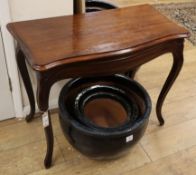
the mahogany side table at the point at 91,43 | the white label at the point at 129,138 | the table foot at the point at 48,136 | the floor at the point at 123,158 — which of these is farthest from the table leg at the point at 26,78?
the white label at the point at 129,138

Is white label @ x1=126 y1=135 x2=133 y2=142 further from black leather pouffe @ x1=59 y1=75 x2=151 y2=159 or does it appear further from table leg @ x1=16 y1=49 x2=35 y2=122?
table leg @ x1=16 y1=49 x2=35 y2=122

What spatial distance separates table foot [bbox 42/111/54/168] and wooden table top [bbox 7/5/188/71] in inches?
10.5

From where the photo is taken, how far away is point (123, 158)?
4.59 ft

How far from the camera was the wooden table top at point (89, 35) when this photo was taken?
37.3 inches

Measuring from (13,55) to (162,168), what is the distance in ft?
3.06

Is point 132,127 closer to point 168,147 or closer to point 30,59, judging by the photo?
point 168,147

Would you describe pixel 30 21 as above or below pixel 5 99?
above

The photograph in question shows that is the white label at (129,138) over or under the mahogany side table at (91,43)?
under

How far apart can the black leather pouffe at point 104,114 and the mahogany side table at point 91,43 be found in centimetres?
14

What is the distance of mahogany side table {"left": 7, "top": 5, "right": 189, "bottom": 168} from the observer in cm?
95

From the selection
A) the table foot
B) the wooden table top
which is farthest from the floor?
the wooden table top

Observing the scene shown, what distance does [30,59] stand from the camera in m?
0.93

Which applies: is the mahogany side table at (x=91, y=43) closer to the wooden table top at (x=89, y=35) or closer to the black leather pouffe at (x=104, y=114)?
the wooden table top at (x=89, y=35)

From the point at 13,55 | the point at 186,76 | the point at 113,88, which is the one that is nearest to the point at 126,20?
the point at 113,88
